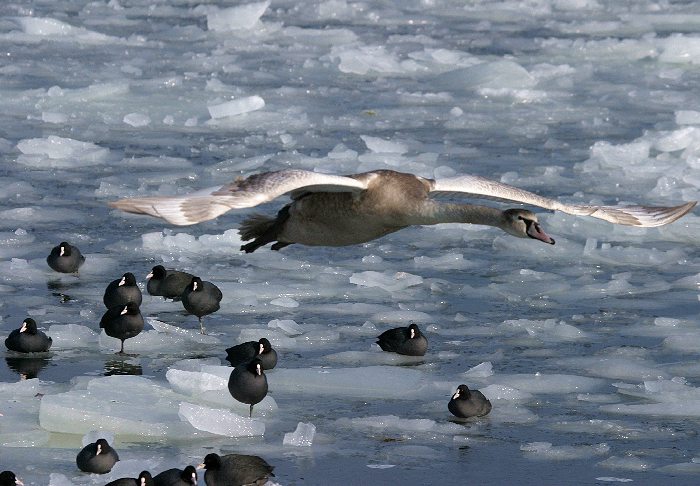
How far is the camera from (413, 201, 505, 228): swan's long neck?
7.18 meters

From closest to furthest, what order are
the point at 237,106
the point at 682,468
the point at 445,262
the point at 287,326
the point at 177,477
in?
the point at 177,477 → the point at 682,468 → the point at 287,326 → the point at 445,262 → the point at 237,106

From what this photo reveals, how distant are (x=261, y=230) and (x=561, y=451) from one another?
2841 mm

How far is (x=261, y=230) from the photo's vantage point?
8.44 meters

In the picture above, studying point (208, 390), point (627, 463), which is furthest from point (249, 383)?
point (627, 463)

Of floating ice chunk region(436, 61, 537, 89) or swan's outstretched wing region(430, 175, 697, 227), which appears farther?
floating ice chunk region(436, 61, 537, 89)

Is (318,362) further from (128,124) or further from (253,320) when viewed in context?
(128,124)

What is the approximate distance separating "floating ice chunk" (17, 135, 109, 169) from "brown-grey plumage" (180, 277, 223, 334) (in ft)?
13.3

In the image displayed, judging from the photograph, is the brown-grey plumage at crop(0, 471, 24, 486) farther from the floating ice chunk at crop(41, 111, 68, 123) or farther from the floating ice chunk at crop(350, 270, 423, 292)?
the floating ice chunk at crop(41, 111, 68, 123)

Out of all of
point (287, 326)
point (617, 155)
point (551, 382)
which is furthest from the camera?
point (617, 155)

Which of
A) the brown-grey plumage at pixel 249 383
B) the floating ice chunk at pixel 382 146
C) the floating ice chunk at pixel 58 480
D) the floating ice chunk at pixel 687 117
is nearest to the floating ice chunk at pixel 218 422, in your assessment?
the brown-grey plumage at pixel 249 383

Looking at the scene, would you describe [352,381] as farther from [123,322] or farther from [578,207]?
[578,207]

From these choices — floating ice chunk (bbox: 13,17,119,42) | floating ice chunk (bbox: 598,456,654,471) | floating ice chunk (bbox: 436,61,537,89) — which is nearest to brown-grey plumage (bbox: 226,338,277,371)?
floating ice chunk (bbox: 598,456,654,471)

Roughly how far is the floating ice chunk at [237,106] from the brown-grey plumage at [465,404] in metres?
→ 7.42

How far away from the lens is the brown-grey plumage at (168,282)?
854 cm
